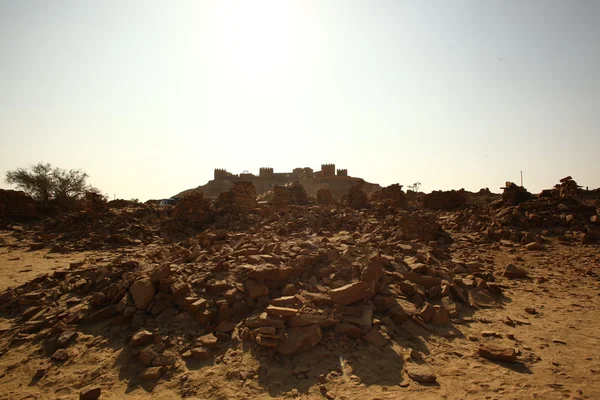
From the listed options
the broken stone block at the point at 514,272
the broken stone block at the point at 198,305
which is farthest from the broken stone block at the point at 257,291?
the broken stone block at the point at 514,272

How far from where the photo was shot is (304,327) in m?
4.27

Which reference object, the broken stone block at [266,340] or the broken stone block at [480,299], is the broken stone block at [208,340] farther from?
the broken stone block at [480,299]

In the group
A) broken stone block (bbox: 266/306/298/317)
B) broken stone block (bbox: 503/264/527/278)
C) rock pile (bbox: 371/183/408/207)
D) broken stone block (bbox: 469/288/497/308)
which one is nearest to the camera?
broken stone block (bbox: 266/306/298/317)

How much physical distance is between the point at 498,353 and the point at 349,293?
1954 millimetres

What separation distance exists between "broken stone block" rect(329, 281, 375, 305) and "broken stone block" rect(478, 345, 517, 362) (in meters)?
1.63

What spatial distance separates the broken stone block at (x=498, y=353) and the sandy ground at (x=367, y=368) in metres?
0.08

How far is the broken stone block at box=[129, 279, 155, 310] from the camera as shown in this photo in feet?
15.7

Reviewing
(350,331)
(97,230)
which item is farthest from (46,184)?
(350,331)

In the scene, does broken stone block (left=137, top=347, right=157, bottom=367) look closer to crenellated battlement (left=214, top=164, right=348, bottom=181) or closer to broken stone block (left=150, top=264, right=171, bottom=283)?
broken stone block (left=150, top=264, right=171, bottom=283)

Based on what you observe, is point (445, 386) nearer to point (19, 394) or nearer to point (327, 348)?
point (327, 348)

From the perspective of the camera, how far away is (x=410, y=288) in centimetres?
541

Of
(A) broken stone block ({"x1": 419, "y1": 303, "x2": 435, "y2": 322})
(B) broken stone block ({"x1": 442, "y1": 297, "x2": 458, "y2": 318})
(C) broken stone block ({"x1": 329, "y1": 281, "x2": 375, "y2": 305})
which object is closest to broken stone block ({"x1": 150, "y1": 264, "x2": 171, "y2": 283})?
(C) broken stone block ({"x1": 329, "y1": 281, "x2": 375, "y2": 305})

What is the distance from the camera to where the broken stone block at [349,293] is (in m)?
4.71

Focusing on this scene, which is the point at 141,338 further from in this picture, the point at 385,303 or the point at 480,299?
the point at 480,299
